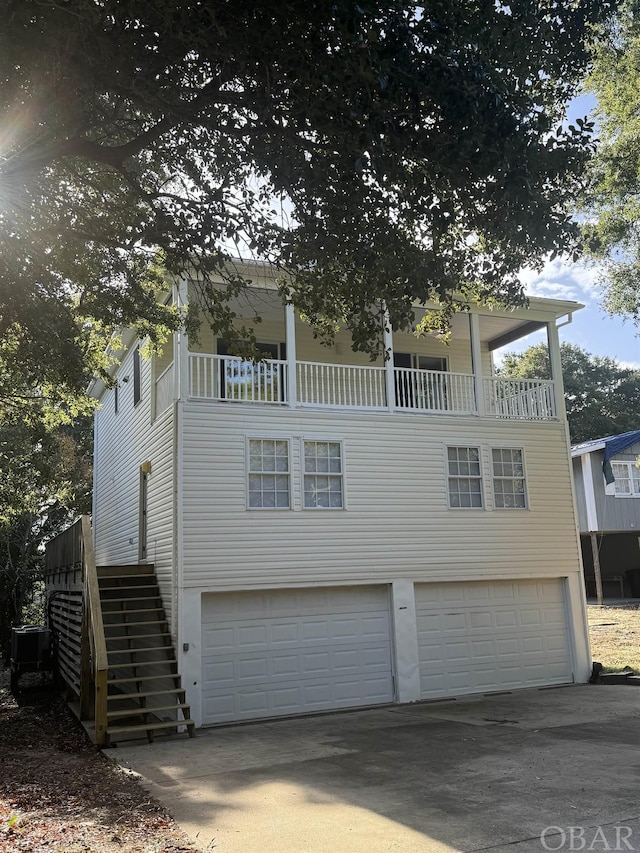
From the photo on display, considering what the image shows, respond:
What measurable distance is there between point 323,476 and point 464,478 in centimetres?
305

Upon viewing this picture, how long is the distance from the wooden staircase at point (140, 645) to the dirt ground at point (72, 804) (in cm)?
112

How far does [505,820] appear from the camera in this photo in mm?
5883

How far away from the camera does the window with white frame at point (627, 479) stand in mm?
29125

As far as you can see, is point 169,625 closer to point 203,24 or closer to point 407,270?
Result: point 407,270

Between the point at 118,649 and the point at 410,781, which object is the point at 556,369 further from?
Answer: the point at 410,781

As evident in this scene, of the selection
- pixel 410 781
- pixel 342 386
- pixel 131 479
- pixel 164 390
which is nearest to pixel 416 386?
pixel 342 386

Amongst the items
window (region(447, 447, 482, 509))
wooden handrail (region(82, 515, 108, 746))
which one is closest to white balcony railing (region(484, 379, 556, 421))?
window (region(447, 447, 482, 509))

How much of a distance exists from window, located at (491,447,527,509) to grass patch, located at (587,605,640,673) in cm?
386

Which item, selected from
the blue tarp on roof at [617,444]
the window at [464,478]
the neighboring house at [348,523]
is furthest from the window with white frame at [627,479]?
the window at [464,478]

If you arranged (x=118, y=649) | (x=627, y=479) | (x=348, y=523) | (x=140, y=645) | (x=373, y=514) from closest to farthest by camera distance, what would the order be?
(x=140, y=645), (x=118, y=649), (x=348, y=523), (x=373, y=514), (x=627, y=479)

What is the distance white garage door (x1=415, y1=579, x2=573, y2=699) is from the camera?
44.7 feet

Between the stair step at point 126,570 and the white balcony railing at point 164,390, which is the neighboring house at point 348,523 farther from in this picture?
the stair step at point 126,570

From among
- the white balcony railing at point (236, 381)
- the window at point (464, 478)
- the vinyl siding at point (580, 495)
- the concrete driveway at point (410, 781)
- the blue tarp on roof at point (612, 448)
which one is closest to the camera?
the concrete driveway at point (410, 781)

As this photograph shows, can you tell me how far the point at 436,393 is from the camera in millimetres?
15562
